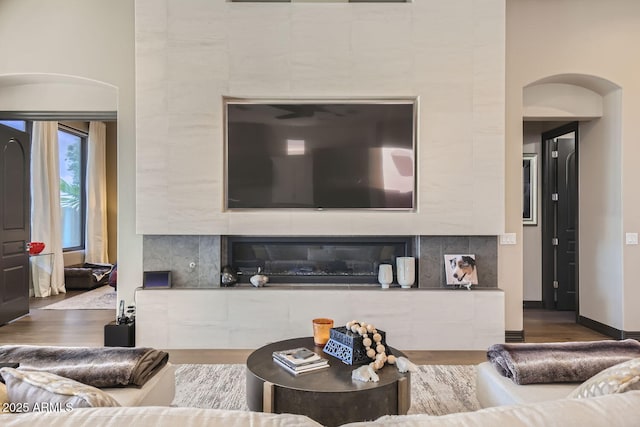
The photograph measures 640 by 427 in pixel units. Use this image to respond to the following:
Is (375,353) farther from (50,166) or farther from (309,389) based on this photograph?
(50,166)

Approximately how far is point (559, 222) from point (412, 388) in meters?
3.77

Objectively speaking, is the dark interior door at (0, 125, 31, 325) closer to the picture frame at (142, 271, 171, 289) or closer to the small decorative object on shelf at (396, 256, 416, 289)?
the picture frame at (142, 271, 171, 289)

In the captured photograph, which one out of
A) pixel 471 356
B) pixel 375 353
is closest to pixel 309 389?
pixel 375 353

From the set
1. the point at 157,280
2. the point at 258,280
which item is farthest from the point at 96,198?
the point at 258,280

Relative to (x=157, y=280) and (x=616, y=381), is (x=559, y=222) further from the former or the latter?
(x=157, y=280)

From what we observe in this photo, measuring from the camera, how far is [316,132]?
4.14 meters

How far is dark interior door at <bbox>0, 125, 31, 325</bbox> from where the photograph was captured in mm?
4938

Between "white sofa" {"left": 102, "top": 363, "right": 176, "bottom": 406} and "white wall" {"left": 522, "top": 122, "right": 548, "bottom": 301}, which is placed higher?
"white wall" {"left": 522, "top": 122, "right": 548, "bottom": 301}

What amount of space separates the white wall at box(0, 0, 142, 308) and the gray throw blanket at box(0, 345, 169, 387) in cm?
234

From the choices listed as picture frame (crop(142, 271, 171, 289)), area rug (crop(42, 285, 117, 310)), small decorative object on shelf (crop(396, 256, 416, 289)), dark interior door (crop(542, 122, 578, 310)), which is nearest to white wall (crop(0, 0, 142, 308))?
picture frame (crop(142, 271, 171, 289))

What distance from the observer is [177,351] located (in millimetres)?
3895

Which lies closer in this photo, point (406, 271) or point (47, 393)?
point (47, 393)

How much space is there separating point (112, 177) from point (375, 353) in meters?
8.15

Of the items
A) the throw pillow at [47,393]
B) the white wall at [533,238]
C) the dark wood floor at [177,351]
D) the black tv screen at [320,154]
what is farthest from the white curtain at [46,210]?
the white wall at [533,238]
